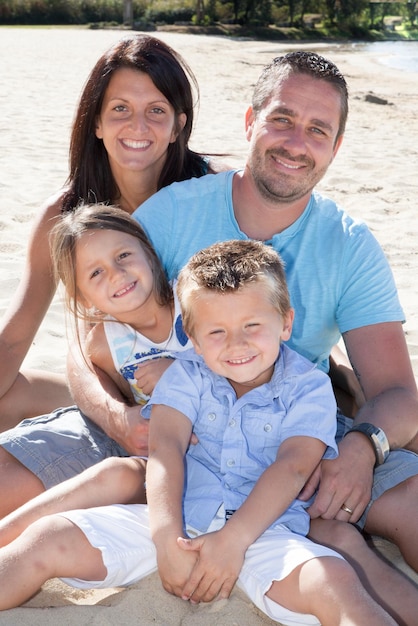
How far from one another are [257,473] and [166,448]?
283 mm

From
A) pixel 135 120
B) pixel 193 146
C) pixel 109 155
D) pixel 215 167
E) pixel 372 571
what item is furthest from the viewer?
pixel 193 146

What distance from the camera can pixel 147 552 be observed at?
2168 mm

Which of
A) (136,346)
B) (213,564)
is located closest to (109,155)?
(136,346)

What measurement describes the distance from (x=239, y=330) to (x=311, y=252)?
0.62 metres

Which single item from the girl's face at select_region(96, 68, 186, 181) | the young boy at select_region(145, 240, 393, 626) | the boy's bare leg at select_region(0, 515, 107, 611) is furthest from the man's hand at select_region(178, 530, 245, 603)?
the girl's face at select_region(96, 68, 186, 181)

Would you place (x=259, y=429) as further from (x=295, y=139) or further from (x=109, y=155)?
(x=109, y=155)

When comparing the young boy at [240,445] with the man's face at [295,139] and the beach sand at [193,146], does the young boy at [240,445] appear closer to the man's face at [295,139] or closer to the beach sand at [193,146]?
the beach sand at [193,146]

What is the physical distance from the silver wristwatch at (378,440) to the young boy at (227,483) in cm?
14

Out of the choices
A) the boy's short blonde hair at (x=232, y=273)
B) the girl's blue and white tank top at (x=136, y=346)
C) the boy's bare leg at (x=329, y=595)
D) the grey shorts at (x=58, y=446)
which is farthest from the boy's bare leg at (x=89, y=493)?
the boy's bare leg at (x=329, y=595)

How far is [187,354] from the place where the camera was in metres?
2.50

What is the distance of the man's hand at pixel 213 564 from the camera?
2029mm

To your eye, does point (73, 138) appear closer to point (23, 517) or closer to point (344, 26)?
point (23, 517)

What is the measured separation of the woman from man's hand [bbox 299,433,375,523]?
131cm

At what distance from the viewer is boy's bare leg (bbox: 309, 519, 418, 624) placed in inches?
80.9
